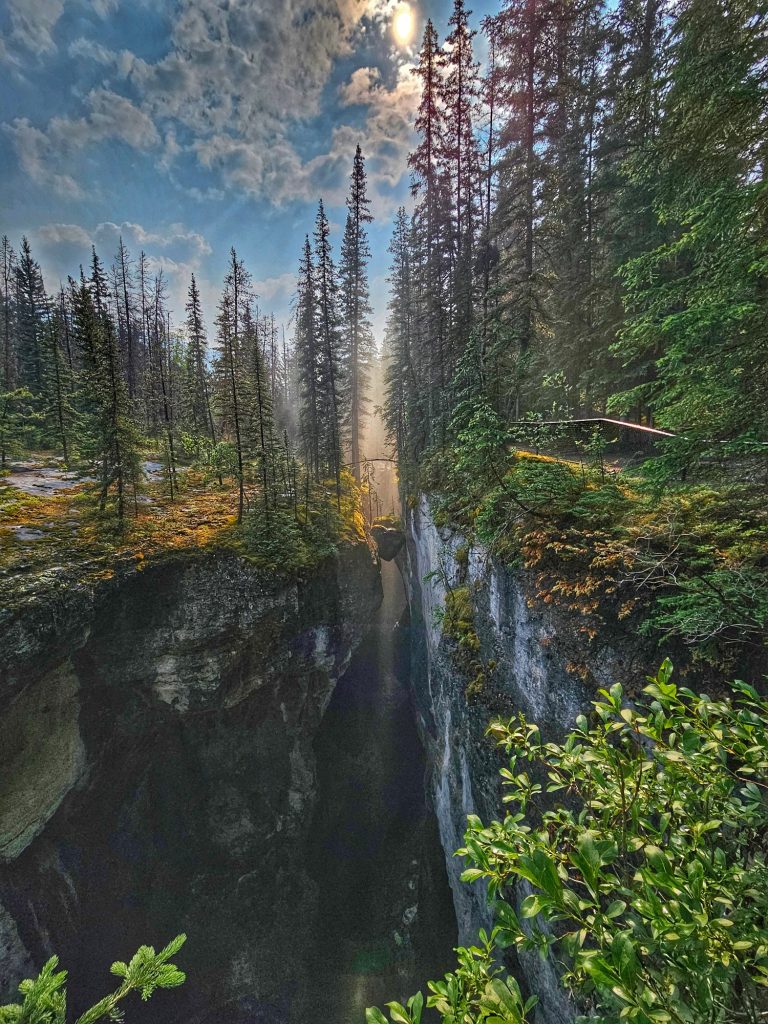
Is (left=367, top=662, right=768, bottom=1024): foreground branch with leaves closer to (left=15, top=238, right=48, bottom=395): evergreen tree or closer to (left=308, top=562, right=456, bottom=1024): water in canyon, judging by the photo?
(left=308, top=562, right=456, bottom=1024): water in canyon

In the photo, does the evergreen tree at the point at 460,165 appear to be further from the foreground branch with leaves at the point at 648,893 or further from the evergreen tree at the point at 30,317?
the evergreen tree at the point at 30,317

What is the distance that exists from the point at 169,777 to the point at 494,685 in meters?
13.0

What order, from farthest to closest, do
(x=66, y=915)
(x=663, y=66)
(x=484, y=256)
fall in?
(x=484, y=256), (x=66, y=915), (x=663, y=66)

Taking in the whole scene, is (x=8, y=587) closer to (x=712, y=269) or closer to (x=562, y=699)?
(x=562, y=699)

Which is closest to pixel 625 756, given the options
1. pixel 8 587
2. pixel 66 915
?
pixel 8 587

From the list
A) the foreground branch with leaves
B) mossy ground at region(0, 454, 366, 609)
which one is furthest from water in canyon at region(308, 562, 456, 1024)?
the foreground branch with leaves

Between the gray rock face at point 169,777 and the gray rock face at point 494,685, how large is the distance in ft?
19.1

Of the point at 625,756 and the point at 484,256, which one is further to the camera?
the point at 484,256

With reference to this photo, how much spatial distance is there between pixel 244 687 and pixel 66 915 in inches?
308

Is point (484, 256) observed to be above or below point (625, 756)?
above

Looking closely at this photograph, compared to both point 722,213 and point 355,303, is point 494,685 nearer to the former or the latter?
point 722,213

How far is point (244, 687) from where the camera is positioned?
15078mm

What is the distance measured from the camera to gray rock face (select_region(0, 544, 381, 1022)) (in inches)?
445

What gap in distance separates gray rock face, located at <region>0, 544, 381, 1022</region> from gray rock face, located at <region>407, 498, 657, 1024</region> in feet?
19.1
